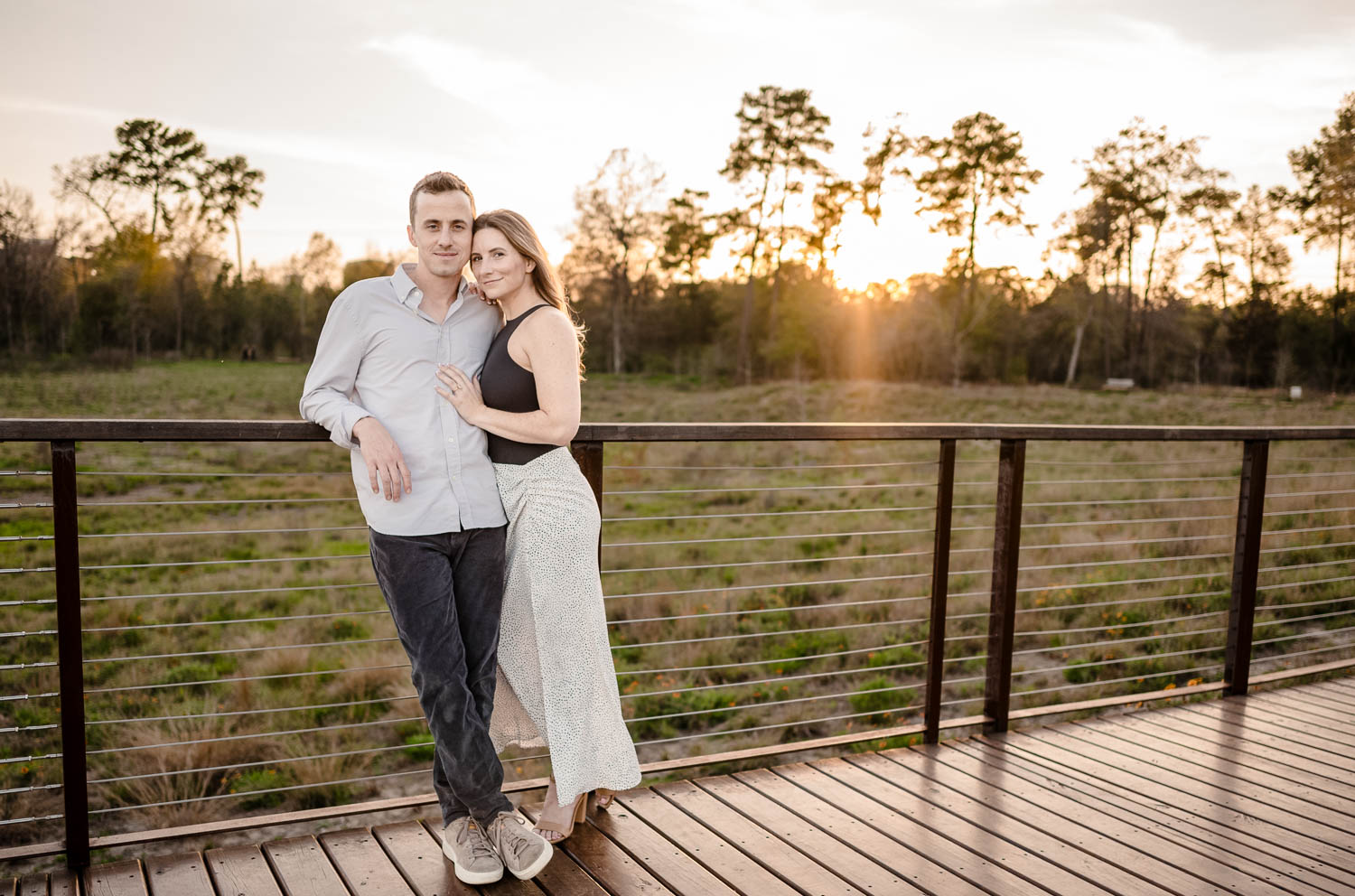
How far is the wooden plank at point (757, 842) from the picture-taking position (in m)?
2.26

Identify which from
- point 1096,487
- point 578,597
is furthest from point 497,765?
point 1096,487

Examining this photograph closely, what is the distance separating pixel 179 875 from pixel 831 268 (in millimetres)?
32043

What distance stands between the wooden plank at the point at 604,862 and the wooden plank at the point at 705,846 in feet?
0.50

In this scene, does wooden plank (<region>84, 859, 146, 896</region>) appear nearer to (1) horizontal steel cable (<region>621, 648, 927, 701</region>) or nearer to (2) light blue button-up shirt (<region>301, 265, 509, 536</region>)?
(2) light blue button-up shirt (<region>301, 265, 509, 536</region>)

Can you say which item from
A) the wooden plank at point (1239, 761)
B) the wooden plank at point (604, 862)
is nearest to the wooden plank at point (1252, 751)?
the wooden plank at point (1239, 761)

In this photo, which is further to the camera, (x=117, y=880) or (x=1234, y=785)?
(x=1234, y=785)

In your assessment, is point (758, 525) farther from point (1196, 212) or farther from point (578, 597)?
point (1196, 212)

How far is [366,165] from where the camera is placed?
22422 millimetres

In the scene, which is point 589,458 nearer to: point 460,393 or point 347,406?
point 460,393

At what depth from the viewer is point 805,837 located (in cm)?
250

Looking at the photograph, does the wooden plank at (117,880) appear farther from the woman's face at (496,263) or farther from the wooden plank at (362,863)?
the woman's face at (496,263)

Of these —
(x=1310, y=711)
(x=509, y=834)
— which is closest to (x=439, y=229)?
(x=509, y=834)

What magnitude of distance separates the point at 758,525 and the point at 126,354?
73.1 feet

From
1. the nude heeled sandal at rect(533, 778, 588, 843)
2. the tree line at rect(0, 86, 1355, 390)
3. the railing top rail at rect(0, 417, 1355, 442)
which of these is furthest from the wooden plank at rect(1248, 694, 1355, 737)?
the tree line at rect(0, 86, 1355, 390)
